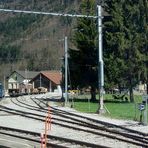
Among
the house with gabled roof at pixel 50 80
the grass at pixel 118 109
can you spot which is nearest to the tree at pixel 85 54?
the grass at pixel 118 109

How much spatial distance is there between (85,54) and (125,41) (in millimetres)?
5607

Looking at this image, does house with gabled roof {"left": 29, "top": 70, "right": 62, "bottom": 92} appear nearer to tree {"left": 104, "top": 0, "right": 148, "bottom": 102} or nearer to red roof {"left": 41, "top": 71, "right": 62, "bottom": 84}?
red roof {"left": 41, "top": 71, "right": 62, "bottom": 84}

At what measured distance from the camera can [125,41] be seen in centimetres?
6556

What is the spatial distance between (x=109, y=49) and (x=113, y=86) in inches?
196

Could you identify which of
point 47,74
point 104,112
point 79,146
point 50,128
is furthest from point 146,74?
point 47,74

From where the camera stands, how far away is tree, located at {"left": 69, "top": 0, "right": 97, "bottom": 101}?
66.5 metres

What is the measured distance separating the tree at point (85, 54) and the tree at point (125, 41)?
2247 mm

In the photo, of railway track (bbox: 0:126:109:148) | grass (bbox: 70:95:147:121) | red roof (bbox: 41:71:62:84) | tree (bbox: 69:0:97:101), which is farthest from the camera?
red roof (bbox: 41:71:62:84)

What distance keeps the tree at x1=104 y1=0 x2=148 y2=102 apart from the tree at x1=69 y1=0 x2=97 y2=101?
225 centimetres

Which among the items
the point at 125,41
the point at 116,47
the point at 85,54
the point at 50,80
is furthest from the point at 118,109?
the point at 50,80

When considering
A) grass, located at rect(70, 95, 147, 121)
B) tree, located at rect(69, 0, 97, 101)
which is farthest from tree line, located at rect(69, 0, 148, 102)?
grass, located at rect(70, 95, 147, 121)

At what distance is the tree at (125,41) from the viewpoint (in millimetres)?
64188

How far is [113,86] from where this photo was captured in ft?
210

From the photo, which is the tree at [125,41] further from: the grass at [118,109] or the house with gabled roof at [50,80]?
the house with gabled roof at [50,80]
